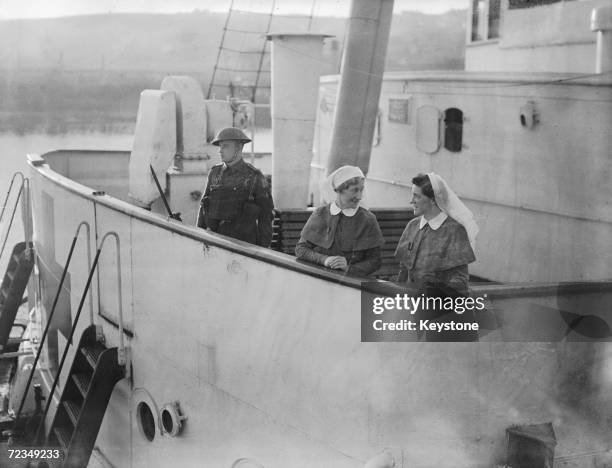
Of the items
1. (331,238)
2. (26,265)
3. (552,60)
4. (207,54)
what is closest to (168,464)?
(331,238)

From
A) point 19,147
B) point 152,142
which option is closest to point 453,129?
point 152,142

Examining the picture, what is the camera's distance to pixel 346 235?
4.01 meters

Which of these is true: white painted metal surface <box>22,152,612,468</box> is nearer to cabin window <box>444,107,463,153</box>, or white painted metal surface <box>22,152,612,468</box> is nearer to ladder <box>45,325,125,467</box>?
ladder <box>45,325,125,467</box>

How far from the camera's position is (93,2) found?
5859 millimetres

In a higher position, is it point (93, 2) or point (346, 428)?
point (93, 2)

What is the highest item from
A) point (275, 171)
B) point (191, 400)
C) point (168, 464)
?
point (275, 171)

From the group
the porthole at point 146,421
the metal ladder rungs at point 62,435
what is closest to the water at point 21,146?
the metal ladder rungs at point 62,435

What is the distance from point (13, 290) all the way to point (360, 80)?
4.39 meters

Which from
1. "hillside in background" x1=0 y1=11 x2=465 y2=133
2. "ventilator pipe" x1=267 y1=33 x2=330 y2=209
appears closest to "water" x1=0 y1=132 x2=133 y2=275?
"hillside in background" x1=0 y1=11 x2=465 y2=133

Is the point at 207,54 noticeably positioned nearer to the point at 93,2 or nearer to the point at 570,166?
the point at 93,2

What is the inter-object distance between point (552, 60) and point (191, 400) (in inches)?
190

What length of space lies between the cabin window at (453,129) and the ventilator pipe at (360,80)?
2.50 feet

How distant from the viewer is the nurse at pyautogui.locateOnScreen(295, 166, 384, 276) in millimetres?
3973

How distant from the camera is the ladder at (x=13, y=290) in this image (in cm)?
861
